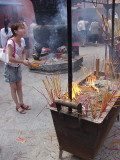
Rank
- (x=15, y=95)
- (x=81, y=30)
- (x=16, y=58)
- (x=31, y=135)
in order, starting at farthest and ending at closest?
1. (x=81, y=30)
2. (x=15, y=95)
3. (x=16, y=58)
4. (x=31, y=135)

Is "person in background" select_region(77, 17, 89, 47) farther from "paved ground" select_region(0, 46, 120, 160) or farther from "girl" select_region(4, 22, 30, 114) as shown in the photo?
"girl" select_region(4, 22, 30, 114)

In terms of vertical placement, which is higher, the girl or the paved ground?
the girl

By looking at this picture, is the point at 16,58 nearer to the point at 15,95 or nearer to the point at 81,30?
the point at 15,95

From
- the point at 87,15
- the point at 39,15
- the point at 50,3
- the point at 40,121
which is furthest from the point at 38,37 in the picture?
the point at 87,15

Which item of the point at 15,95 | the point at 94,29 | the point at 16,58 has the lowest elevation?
the point at 15,95

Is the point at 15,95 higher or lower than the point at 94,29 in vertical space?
lower

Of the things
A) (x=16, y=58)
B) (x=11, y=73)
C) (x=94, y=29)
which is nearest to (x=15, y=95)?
(x=11, y=73)

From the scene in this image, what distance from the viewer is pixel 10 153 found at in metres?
2.32

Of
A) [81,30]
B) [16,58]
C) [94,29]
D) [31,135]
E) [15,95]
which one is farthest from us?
[81,30]

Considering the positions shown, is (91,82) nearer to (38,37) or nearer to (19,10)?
(38,37)

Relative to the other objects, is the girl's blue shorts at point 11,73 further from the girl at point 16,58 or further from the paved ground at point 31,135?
the paved ground at point 31,135

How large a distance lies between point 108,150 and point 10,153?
1.32m

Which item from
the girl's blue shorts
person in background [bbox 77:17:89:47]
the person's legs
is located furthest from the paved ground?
person in background [bbox 77:17:89:47]

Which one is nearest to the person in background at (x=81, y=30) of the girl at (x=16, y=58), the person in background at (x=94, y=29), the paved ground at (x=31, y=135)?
the person in background at (x=94, y=29)
